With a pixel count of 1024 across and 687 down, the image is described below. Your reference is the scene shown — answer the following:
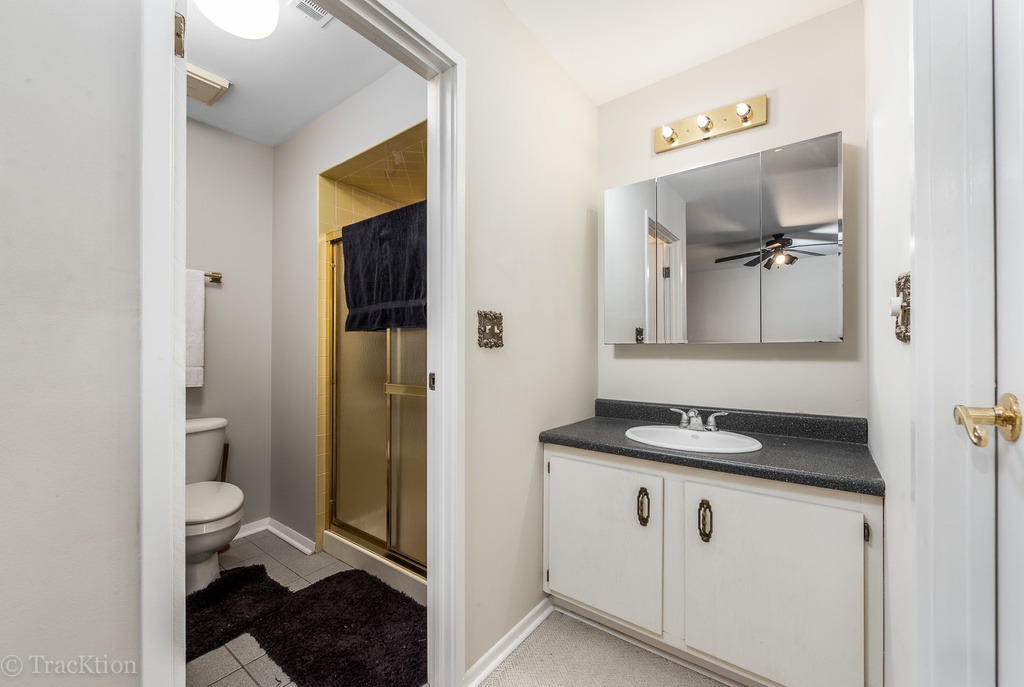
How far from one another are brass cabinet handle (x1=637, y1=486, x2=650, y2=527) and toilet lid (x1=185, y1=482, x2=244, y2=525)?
1.82m

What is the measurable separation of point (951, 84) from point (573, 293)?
1.42 metres

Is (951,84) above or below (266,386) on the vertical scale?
above

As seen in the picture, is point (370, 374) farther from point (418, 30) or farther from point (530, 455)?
point (418, 30)

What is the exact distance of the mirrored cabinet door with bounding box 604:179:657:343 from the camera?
6.57 ft

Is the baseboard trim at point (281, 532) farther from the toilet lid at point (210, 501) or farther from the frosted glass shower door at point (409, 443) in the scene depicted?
the frosted glass shower door at point (409, 443)

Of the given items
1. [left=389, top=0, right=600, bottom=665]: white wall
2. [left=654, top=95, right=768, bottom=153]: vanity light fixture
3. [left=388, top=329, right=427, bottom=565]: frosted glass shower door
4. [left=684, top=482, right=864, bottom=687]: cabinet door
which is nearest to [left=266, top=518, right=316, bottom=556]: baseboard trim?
[left=388, top=329, right=427, bottom=565]: frosted glass shower door

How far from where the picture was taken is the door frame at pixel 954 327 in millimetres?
703

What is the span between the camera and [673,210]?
Answer: 194 cm

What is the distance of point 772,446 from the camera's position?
A: 156 cm

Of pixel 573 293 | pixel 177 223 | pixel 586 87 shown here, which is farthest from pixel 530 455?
pixel 586 87

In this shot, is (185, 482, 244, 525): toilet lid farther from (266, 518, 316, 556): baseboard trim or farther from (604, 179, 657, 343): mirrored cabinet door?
(604, 179, 657, 343): mirrored cabinet door

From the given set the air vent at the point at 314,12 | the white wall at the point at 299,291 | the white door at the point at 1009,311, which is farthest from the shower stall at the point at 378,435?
the white door at the point at 1009,311

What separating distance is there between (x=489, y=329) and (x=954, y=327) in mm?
1141

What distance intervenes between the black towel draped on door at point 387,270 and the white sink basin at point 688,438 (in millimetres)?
1083
